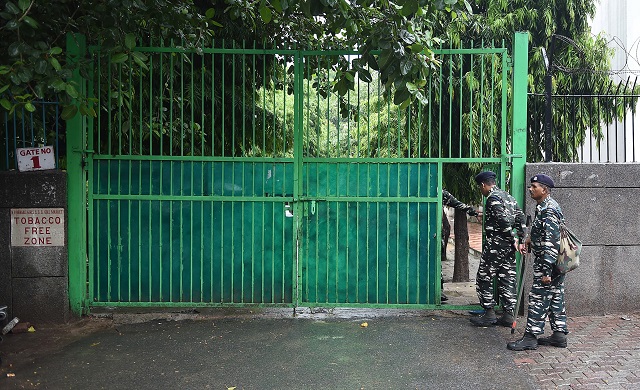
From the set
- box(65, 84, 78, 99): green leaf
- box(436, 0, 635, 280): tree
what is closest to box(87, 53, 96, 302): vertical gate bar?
box(65, 84, 78, 99): green leaf

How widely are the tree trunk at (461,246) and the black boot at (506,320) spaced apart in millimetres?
3301

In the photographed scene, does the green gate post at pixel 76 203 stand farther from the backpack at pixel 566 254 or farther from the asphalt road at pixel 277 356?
the backpack at pixel 566 254

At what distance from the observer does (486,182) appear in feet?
21.3

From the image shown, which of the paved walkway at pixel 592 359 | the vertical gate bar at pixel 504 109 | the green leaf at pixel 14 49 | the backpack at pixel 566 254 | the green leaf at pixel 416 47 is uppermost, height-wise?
the green leaf at pixel 416 47

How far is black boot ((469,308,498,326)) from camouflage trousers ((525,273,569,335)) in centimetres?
66

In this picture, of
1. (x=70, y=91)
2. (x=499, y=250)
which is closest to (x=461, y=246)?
(x=499, y=250)

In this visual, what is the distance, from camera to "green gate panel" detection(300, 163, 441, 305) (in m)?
6.62

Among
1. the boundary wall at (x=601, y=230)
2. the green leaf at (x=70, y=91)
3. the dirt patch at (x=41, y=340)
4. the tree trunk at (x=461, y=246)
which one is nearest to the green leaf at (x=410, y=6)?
the boundary wall at (x=601, y=230)

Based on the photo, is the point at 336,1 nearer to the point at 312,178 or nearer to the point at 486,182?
the point at 312,178

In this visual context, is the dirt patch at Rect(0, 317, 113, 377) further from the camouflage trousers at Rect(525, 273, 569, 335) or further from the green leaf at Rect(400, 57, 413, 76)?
the camouflage trousers at Rect(525, 273, 569, 335)

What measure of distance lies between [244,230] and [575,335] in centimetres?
339

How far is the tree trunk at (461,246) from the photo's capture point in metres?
9.73

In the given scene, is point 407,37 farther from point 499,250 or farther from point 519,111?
point 499,250

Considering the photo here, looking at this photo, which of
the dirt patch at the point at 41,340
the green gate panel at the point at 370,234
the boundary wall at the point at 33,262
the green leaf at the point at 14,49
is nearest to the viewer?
the green leaf at the point at 14,49
